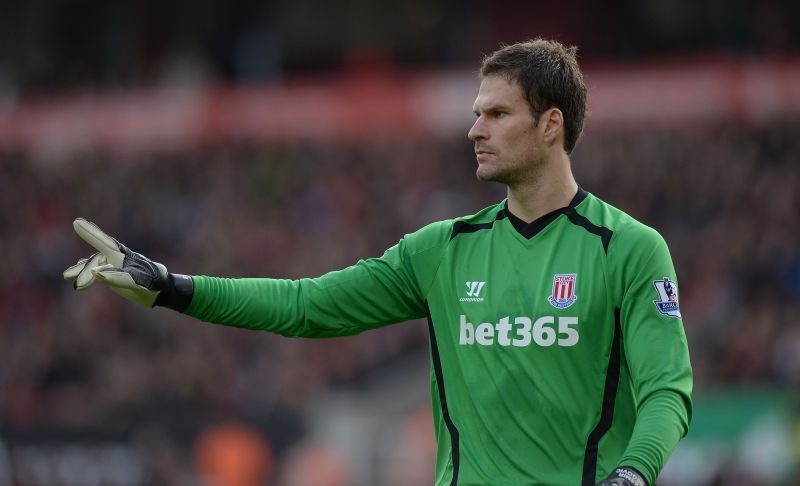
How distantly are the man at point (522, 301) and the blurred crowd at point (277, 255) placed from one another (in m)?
8.66

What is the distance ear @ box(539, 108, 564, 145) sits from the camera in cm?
465

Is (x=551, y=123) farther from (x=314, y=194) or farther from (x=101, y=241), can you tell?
(x=314, y=194)

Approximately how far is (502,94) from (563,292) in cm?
66

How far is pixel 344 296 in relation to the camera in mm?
4887

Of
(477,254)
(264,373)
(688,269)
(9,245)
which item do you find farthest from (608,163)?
(477,254)

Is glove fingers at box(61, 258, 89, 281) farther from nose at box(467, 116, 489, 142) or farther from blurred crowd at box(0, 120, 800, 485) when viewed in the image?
blurred crowd at box(0, 120, 800, 485)

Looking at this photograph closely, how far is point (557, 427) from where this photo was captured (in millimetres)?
4398

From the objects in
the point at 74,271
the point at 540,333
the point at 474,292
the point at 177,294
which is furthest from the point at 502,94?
the point at 74,271

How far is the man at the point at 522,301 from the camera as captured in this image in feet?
14.3

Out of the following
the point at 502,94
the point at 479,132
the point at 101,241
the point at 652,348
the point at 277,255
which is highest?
the point at 502,94

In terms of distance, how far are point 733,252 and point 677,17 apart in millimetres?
9059

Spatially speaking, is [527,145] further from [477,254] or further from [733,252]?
[733,252]

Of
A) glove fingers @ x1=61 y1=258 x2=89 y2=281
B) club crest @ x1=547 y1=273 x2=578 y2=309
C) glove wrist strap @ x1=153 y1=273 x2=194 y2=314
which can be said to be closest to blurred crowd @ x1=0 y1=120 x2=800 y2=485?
club crest @ x1=547 y1=273 x2=578 y2=309

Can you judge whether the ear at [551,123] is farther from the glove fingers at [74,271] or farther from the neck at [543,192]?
the glove fingers at [74,271]
